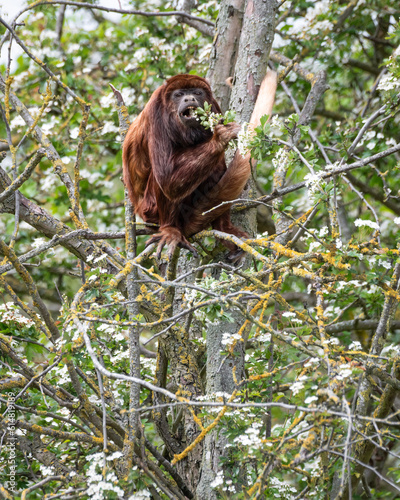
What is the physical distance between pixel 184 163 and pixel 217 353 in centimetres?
159

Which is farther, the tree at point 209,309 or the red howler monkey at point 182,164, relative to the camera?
the red howler monkey at point 182,164

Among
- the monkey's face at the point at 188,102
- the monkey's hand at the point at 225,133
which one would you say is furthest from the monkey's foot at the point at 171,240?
the monkey's face at the point at 188,102

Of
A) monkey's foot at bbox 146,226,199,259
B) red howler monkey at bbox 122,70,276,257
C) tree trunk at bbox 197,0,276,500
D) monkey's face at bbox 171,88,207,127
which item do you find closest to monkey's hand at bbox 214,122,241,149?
red howler monkey at bbox 122,70,276,257

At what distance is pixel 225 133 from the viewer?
4258 mm

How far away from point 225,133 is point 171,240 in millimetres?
928

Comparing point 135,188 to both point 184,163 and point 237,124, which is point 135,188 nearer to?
point 184,163

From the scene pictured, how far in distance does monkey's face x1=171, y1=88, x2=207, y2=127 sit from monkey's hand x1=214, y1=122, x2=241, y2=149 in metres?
0.36

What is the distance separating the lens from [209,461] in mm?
3531

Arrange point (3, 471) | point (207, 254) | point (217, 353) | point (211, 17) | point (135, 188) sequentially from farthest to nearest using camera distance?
1. point (211, 17)
2. point (135, 188)
3. point (207, 254)
4. point (217, 353)
5. point (3, 471)

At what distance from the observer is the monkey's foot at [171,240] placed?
4.08 metres

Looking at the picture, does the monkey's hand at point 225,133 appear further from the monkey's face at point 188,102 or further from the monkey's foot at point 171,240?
the monkey's foot at point 171,240

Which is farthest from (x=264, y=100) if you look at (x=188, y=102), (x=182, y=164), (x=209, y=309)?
(x=209, y=309)

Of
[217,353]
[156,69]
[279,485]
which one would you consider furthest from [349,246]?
[156,69]

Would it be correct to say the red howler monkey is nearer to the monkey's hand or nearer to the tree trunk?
the monkey's hand
